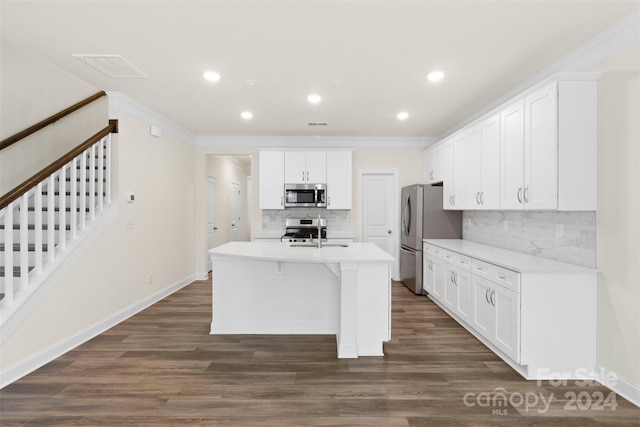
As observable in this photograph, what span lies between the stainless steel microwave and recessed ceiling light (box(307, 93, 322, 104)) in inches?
72.9

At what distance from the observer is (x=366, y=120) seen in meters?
4.70

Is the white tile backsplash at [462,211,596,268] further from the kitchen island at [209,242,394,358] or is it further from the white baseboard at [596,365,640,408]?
the kitchen island at [209,242,394,358]

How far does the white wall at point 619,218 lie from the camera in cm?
219

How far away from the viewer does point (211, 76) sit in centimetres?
314

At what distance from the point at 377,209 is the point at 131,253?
13.3 ft

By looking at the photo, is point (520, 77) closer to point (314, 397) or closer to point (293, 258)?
point (293, 258)

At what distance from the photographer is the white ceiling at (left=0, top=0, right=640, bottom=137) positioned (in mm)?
2109

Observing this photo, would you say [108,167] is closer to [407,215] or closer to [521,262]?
[407,215]

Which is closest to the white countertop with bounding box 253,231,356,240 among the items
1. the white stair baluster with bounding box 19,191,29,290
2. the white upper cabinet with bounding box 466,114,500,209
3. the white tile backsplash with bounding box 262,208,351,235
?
the white tile backsplash with bounding box 262,208,351,235

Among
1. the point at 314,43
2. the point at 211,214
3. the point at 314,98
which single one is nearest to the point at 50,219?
the point at 314,43

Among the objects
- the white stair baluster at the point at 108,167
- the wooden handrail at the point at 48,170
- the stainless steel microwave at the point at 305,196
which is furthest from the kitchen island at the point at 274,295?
the stainless steel microwave at the point at 305,196

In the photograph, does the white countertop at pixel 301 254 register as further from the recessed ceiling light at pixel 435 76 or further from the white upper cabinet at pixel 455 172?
the recessed ceiling light at pixel 435 76

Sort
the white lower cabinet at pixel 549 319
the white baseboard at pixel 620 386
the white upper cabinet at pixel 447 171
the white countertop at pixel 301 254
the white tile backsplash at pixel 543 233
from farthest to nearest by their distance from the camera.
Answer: the white upper cabinet at pixel 447 171 < the white countertop at pixel 301 254 < the white tile backsplash at pixel 543 233 < the white lower cabinet at pixel 549 319 < the white baseboard at pixel 620 386

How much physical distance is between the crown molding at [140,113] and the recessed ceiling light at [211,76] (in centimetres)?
132
